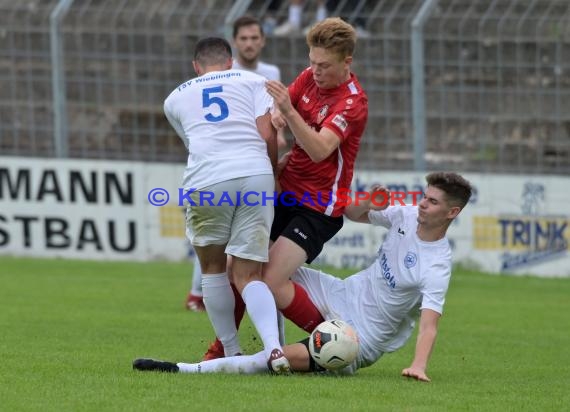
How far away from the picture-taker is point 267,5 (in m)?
14.8

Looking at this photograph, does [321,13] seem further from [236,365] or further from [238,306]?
[236,365]

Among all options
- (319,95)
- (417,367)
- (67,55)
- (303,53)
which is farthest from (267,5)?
(417,367)

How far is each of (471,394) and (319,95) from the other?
2007 millimetres

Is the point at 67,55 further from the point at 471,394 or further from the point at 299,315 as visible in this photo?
the point at 471,394

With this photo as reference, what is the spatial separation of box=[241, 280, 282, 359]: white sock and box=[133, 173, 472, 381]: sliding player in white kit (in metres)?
0.12

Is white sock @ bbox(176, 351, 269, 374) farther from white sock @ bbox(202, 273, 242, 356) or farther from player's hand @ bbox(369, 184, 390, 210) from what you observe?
player's hand @ bbox(369, 184, 390, 210)

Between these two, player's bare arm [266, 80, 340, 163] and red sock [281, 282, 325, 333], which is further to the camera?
red sock [281, 282, 325, 333]

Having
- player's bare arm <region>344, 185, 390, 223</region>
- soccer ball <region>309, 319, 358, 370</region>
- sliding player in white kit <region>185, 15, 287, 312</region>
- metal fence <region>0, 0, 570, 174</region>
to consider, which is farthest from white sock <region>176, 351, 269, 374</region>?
metal fence <region>0, 0, 570, 174</region>

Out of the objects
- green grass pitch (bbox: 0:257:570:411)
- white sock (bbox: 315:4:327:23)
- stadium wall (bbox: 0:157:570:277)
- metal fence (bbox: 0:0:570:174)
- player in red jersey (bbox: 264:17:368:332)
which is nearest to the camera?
green grass pitch (bbox: 0:257:570:411)

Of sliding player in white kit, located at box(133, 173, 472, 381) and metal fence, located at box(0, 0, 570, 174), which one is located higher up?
metal fence, located at box(0, 0, 570, 174)

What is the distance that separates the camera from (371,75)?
14461mm

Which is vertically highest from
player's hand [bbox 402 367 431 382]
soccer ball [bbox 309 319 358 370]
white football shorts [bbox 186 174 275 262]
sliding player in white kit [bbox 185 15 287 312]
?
sliding player in white kit [bbox 185 15 287 312]

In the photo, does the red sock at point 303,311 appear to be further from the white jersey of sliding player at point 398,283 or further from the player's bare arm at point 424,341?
the player's bare arm at point 424,341

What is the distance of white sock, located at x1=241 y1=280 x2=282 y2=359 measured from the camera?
699 cm
